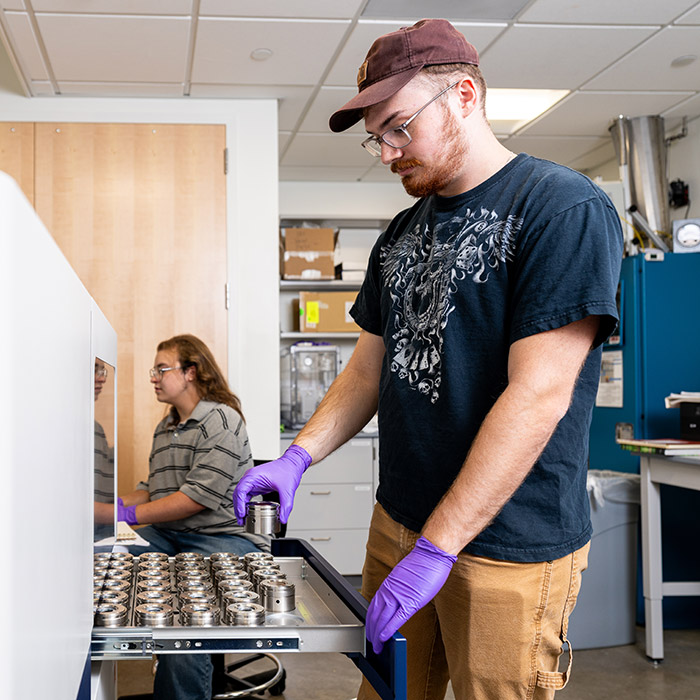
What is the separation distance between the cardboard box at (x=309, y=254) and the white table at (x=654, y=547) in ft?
7.27

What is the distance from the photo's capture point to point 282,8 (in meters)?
2.68

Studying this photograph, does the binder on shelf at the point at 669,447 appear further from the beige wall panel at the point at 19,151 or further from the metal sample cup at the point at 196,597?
the beige wall panel at the point at 19,151

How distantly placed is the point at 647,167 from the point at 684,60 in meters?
0.72

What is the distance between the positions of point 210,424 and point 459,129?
1513mm

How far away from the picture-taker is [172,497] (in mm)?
2324

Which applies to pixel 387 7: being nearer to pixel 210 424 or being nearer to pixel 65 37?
pixel 65 37

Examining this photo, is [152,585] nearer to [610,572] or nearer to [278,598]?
[278,598]

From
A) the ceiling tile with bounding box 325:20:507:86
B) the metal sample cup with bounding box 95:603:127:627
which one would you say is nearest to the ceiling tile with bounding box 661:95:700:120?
the ceiling tile with bounding box 325:20:507:86

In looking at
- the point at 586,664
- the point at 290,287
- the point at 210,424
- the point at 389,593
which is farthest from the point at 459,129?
the point at 290,287

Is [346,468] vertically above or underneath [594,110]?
underneath

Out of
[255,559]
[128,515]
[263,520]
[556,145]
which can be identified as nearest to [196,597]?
[263,520]

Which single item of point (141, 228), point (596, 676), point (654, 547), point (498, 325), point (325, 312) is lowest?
point (596, 676)

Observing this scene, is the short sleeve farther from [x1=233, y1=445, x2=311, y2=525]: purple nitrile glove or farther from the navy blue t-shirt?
[x1=233, y1=445, x2=311, y2=525]: purple nitrile glove

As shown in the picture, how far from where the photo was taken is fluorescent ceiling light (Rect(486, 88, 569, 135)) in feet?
11.9
